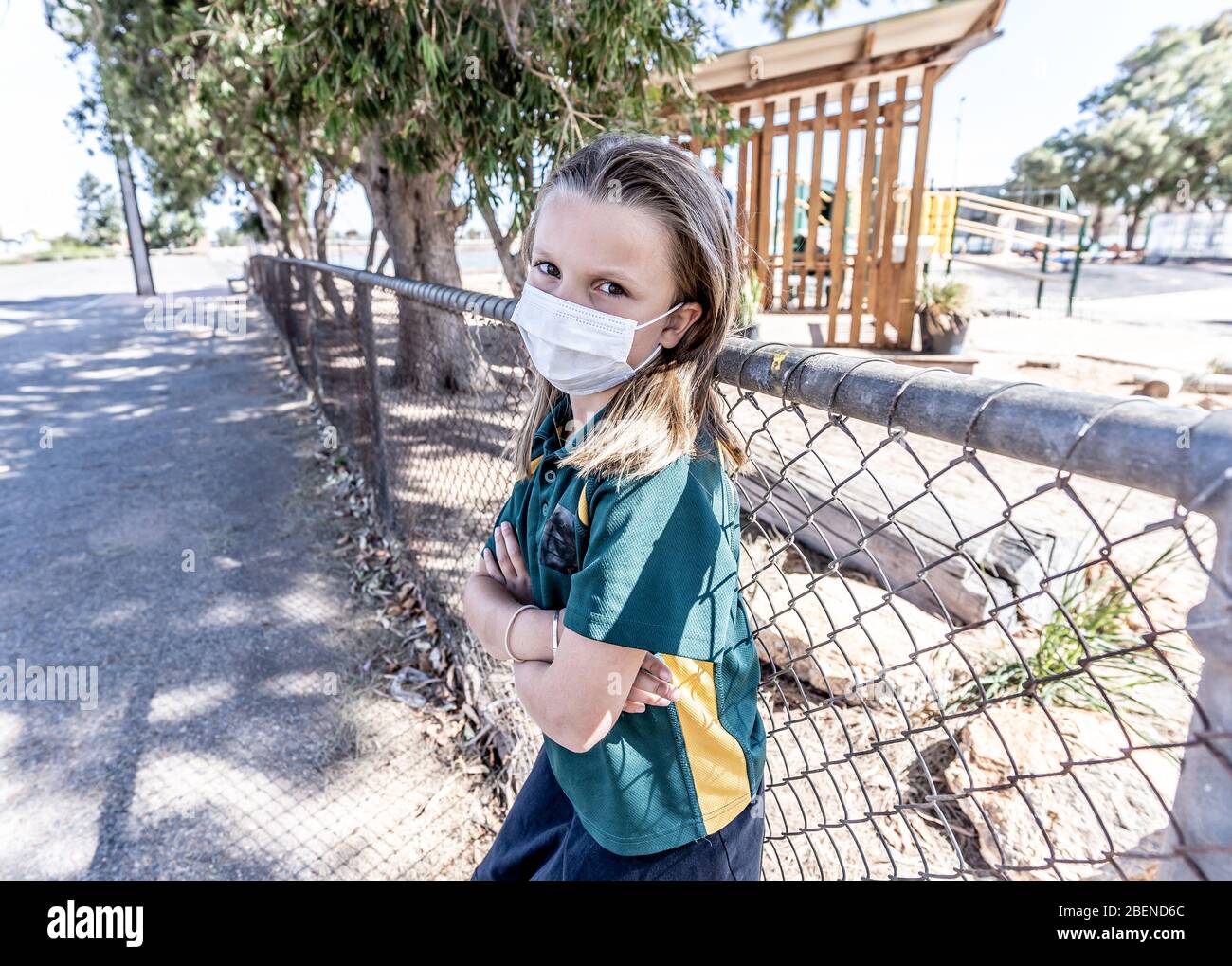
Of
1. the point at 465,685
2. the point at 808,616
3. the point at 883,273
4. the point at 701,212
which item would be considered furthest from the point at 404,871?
the point at 883,273

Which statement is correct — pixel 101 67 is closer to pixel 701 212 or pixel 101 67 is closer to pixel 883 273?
pixel 883 273

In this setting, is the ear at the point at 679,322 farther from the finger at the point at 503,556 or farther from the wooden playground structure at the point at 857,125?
the wooden playground structure at the point at 857,125

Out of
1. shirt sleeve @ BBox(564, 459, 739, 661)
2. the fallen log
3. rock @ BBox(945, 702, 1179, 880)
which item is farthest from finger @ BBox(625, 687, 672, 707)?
the fallen log

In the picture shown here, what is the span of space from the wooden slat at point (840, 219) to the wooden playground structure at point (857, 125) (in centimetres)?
1

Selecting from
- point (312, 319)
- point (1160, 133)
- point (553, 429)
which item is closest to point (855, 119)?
point (312, 319)

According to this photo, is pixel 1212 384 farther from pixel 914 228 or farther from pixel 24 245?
pixel 24 245

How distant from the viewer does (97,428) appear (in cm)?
689

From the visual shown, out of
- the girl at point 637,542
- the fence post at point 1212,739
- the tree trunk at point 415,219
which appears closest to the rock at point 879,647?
the girl at point 637,542

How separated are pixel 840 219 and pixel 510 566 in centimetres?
791

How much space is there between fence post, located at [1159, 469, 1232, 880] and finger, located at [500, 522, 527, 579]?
95cm

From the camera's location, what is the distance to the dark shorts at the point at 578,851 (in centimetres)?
120

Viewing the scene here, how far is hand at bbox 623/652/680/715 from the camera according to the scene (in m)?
1.08

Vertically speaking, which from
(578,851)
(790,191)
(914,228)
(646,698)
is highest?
(790,191)

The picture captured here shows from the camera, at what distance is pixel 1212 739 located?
24.2 inches
